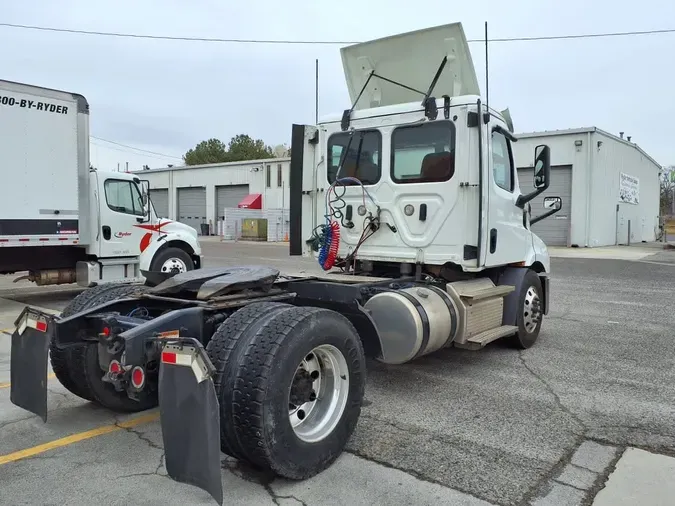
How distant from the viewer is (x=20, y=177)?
9.16 metres

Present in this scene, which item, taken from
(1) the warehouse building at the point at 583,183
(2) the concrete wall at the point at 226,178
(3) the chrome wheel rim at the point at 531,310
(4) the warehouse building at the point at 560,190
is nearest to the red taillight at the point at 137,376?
(3) the chrome wheel rim at the point at 531,310

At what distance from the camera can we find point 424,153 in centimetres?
577

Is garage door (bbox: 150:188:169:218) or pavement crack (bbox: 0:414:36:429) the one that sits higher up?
garage door (bbox: 150:188:169:218)

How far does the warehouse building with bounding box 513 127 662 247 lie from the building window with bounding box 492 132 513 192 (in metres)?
19.9

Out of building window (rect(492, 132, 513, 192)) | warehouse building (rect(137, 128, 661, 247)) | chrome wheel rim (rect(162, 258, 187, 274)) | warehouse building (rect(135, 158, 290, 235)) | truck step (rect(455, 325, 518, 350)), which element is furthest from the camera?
warehouse building (rect(135, 158, 290, 235))

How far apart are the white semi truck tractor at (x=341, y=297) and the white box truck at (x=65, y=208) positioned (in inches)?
205

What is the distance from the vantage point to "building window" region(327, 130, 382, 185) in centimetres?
611

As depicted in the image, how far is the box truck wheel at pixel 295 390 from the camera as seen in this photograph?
3021 mm

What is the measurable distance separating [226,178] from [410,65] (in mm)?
38527

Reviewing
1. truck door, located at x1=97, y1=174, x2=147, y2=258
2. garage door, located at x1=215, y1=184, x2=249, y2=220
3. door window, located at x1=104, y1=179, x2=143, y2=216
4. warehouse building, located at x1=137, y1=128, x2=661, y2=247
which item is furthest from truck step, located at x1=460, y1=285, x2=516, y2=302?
garage door, located at x1=215, y1=184, x2=249, y2=220

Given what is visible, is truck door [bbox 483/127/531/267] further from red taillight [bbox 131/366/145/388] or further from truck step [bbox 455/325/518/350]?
red taillight [bbox 131/366/145/388]

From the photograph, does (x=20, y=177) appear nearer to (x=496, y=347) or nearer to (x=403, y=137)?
(x=403, y=137)

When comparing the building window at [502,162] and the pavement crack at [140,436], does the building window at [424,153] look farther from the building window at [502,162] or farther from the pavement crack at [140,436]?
the pavement crack at [140,436]

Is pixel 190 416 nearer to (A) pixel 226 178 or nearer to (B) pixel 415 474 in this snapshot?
(B) pixel 415 474
